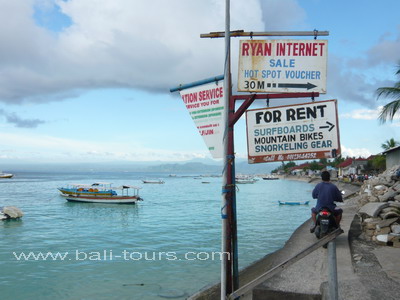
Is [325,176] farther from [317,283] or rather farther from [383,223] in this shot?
[383,223]

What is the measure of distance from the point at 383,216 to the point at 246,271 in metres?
4.75

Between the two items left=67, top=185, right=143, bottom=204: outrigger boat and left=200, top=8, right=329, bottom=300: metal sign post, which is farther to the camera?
left=67, top=185, right=143, bottom=204: outrigger boat

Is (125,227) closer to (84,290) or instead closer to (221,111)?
(84,290)

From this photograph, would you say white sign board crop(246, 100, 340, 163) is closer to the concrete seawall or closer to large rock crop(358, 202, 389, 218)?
the concrete seawall

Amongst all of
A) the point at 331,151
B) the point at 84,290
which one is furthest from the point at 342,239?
the point at 84,290

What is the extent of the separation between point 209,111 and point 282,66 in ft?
4.23

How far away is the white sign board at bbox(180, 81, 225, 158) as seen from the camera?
5633 mm

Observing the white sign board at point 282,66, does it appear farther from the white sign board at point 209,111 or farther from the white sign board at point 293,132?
the white sign board at point 209,111

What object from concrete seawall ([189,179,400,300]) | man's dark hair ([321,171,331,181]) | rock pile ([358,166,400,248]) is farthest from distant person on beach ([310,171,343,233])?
rock pile ([358,166,400,248])

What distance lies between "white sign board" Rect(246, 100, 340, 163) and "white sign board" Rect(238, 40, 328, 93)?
290 mm

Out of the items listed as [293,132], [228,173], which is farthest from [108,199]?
[293,132]

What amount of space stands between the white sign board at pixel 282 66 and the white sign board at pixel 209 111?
485 millimetres

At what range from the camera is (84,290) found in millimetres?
12602

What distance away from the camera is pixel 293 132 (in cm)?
520
